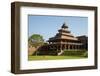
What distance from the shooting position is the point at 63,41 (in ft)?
5.74

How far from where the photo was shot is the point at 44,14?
5.52 ft

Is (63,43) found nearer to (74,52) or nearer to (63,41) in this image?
(63,41)

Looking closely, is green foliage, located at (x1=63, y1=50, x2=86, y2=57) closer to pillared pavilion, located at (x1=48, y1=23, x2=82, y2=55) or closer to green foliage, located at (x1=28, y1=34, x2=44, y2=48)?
pillared pavilion, located at (x1=48, y1=23, x2=82, y2=55)

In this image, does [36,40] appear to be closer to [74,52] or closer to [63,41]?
[63,41]

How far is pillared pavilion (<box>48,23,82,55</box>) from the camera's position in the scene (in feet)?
5.65

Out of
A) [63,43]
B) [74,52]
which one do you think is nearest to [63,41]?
[63,43]

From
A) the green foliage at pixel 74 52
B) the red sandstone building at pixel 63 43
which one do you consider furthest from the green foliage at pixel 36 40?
the green foliage at pixel 74 52

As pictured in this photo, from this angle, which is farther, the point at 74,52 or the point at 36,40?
the point at 74,52

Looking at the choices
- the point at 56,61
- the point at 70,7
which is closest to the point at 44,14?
the point at 70,7

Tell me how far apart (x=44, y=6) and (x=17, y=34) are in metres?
0.27

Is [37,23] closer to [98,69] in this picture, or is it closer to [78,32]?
[78,32]

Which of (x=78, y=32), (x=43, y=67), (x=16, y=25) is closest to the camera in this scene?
(x=16, y=25)

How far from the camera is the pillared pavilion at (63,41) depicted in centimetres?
172

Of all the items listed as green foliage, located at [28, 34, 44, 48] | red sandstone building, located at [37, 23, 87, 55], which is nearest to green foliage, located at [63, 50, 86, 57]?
red sandstone building, located at [37, 23, 87, 55]
